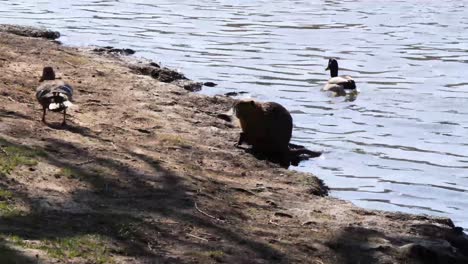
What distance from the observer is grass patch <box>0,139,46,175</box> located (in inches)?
295

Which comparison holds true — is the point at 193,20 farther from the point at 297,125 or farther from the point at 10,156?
the point at 10,156

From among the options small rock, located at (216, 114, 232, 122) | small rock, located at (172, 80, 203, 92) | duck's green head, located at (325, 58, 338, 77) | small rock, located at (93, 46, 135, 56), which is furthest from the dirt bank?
small rock, located at (93, 46, 135, 56)

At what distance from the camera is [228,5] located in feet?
88.4

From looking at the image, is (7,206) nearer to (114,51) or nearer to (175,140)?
(175,140)

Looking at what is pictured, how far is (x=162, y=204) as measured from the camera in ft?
24.4

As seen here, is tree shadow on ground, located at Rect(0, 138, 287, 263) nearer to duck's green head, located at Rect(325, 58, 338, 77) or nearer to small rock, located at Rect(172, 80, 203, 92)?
small rock, located at Rect(172, 80, 203, 92)

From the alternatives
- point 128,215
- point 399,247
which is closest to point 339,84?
point 399,247

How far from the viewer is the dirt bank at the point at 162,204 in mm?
6383

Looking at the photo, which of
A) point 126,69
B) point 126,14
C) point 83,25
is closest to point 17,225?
point 126,69

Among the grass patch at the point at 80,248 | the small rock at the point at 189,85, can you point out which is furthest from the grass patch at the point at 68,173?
the small rock at the point at 189,85

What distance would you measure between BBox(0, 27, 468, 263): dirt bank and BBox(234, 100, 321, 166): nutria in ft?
0.94

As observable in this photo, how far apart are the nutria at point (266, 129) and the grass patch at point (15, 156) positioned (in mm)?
3294

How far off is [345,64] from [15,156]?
11.4 meters

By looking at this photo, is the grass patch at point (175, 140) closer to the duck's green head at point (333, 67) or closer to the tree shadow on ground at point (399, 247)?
the tree shadow on ground at point (399, 247)
